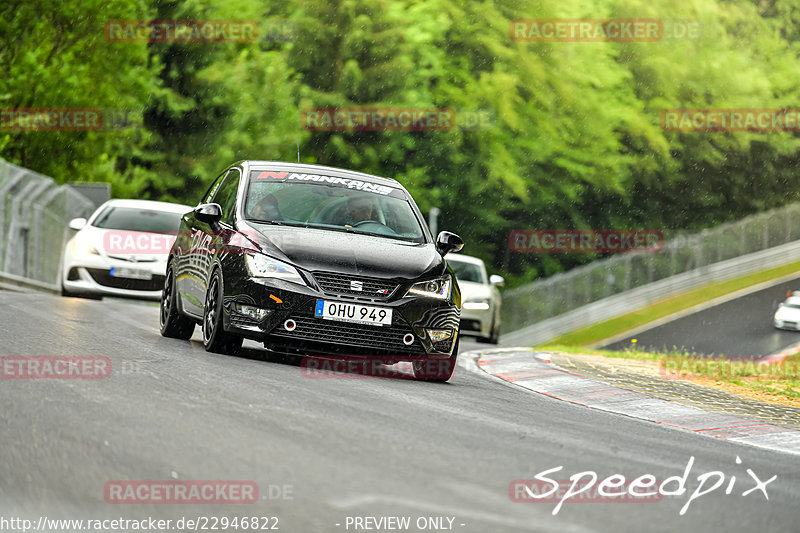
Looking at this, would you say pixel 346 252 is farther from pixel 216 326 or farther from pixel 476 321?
pixel 476 321

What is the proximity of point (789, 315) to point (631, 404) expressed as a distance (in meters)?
28.0

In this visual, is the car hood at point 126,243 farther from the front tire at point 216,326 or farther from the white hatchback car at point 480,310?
the front tire at point 216,326

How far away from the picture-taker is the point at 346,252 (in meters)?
9.83

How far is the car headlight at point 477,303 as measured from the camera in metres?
20.9

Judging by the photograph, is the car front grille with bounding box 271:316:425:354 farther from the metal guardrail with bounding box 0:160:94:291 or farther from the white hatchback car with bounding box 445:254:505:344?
the white hatchback car with bounding box 445:254:505:344

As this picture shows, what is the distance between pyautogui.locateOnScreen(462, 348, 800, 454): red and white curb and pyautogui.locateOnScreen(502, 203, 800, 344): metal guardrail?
81.1ft

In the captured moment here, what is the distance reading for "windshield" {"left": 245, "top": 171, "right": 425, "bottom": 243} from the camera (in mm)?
10578

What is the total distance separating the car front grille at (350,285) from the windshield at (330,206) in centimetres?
100

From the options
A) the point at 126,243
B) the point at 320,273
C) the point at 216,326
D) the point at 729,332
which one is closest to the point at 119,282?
the point at 126,243

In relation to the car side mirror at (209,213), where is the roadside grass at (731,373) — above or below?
below

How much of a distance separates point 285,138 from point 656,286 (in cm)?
1400

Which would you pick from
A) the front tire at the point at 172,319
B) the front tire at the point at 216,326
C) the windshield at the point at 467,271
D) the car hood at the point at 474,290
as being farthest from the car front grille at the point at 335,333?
the windshield at the point at 467,271

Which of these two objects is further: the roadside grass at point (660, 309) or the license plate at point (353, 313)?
the roadside grass at point (660, 309)

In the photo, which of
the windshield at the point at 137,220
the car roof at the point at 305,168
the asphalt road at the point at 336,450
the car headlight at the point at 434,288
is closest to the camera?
the asphalt road at the point at 336,450
